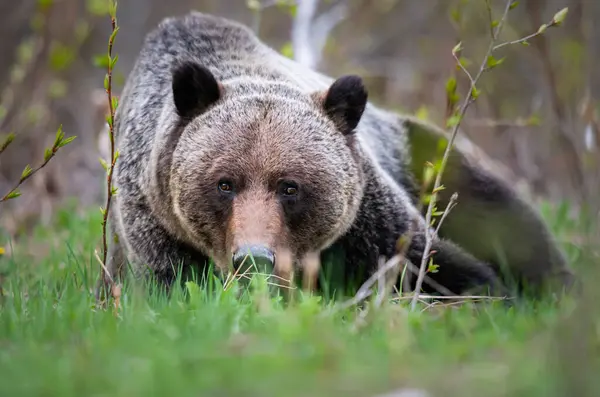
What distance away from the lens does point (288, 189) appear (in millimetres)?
4656

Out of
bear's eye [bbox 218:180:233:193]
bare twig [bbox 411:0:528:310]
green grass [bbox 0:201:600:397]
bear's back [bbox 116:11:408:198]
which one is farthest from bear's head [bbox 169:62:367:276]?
green grass [bbox 0:201:600:397]

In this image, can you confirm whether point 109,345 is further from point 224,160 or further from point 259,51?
point 259,51

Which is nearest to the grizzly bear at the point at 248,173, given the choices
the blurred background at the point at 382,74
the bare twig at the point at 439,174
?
the bare twig at the point at 439,174

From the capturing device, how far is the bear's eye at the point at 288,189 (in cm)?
464

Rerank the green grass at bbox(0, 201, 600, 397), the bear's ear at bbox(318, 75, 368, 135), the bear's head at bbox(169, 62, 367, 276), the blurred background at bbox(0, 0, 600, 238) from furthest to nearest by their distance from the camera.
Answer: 1. the blurred background at bbox(0, 0, 600, 238)
2. the bear's ear at bbox(318, 75, 368, 135)
3. the bear's head at bbox(169, 62, 367, 276)
4. the green grass at bbox(0, 201, 600, 397)

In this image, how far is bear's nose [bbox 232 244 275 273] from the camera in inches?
163

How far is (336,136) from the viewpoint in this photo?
16.5ft

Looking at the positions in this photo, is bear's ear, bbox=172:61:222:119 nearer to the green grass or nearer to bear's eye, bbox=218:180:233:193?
bear's eye, bbox=218:180:233:193

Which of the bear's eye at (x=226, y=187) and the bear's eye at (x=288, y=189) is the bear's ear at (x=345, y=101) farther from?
the bear's eye at (x=226, y=187)

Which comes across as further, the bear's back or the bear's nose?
the bear's back

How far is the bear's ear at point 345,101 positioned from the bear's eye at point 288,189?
0.65 metres

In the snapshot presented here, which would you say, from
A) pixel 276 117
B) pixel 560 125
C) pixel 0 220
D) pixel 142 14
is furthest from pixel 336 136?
pixel 142 14

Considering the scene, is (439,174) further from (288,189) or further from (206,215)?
(206,215)

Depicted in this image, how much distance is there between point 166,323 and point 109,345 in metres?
0.43
